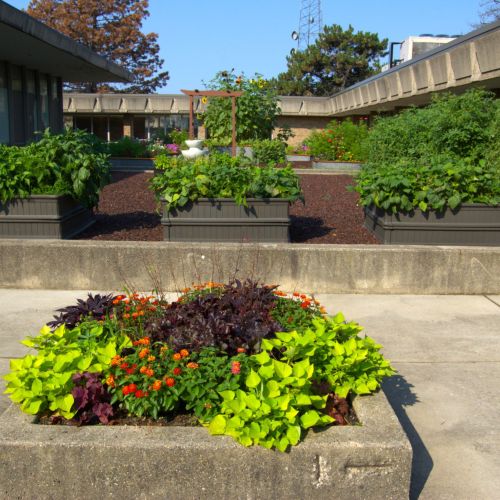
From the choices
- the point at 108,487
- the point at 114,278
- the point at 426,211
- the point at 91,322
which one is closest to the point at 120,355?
the point at 91,322

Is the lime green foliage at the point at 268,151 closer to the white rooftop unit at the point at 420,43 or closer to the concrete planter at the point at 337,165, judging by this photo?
the concrete planter at the point at 337,165

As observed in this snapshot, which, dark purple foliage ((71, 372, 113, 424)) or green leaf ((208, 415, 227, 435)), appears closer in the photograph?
green leaf ((208, 415, 227, 435))

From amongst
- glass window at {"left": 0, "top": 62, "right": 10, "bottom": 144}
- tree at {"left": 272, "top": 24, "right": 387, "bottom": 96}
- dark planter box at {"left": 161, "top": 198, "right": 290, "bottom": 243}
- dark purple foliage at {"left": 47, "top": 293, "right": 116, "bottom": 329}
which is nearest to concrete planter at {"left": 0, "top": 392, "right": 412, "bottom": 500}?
dark purple foliage at {"left": 47, "top": 293, "right": 116, "bottom": 329}

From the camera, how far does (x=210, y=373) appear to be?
310cm

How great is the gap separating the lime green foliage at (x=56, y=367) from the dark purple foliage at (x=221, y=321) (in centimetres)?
29

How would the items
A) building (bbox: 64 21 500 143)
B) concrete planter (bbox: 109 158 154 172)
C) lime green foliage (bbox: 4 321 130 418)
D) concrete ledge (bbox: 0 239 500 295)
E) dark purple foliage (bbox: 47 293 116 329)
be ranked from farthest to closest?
1. concrete planter (bbox: 109 158 154 172)
2. building (bbox: 64 21 500 143)
3. concrete ledge (bbox: 0 239 500 295)
4. dark purple foliage (bbox: 47 293 116 329)
5. lime green foliage (bbox: 4 321 130 418)

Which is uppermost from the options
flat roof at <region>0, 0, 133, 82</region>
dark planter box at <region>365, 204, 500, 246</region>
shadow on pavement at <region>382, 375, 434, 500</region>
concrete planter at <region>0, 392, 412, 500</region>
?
flat roof at <region>0, 0, 133, 82</region>

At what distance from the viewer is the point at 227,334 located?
357cm

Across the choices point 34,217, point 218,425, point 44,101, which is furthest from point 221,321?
point 44,101

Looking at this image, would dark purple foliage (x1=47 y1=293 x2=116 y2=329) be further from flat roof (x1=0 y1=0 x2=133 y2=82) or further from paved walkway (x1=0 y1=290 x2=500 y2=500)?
flat roof (x1=0 y1=0 x2=133 y2=82)

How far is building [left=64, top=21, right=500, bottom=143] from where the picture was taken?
10.8m

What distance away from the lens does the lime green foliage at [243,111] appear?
19.0 m

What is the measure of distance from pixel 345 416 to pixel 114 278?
369cm

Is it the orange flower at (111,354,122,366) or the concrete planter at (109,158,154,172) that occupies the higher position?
the concrete planter at (109,158,154,172)
